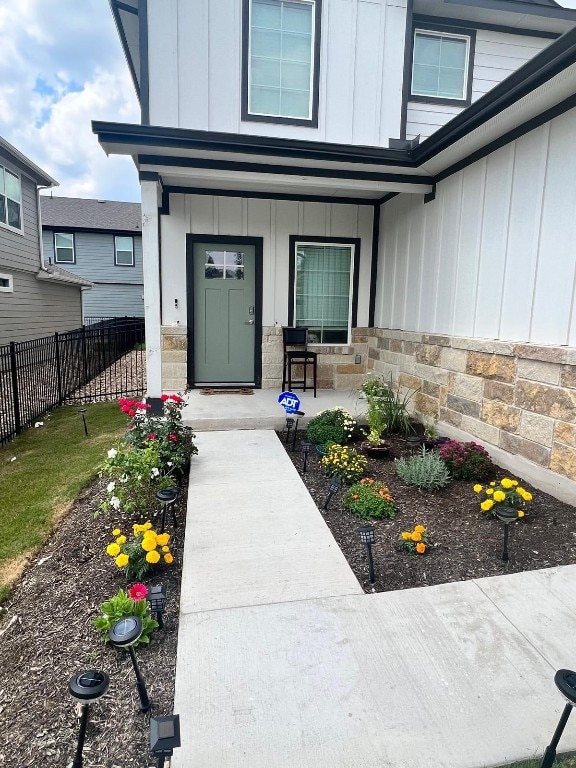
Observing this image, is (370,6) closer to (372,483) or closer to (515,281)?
(515,281)

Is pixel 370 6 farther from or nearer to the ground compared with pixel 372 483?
farther from the ground

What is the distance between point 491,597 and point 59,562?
2.33 m

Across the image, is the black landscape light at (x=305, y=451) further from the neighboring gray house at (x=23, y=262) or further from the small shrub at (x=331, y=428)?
the neighboring gray house at (x=23, y=262)

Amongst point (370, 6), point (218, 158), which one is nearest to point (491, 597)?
point (218, 158)

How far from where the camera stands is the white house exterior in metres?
3.41

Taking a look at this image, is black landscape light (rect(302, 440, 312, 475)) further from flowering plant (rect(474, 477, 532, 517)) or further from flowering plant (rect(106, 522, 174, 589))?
flowering plant (rect(106, 522, 174, 589))

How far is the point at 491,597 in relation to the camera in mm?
2178

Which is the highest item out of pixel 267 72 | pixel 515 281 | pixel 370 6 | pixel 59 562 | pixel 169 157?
pixel 370 6

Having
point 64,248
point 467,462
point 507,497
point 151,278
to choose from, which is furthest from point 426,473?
point 64,248

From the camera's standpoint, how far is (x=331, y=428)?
440cm

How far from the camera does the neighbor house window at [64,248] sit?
60.0 feet

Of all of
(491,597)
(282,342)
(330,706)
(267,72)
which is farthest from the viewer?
(282,342)

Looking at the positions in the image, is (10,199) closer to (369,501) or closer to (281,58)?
(281,58)

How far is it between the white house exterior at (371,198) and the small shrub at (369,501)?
1.19 metres
